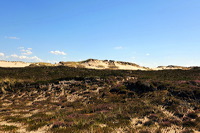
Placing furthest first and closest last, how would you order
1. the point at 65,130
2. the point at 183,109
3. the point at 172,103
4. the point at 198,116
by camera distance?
the point at 172,103 → the point at 183,109 → the point at 198,116 → the point at 65,130

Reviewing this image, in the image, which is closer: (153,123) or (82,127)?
(82,127)

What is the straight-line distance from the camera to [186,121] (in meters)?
11.0

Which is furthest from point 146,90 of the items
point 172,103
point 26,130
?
point 26,130

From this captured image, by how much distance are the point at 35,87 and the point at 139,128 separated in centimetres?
2649

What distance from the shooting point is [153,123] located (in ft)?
35.0

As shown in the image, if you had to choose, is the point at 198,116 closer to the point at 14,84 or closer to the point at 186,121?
the point at 186,121

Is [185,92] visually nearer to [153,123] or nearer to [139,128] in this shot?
[153,123]

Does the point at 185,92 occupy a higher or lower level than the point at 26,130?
higher

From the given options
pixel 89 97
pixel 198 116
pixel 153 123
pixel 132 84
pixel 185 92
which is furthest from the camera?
pixel 132 84

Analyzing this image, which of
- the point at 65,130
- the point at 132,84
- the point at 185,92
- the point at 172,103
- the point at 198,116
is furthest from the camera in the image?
the point at 132,84

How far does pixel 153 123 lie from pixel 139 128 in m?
1.66

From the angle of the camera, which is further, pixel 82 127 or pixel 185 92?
pixel 185 92

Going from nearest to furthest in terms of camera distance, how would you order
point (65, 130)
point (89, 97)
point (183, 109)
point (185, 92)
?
1. point (65, 130)
2. point (183, 109)
3. point (185, 92)
4. point (89, 97)

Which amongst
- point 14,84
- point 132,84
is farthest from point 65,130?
point 14,84
